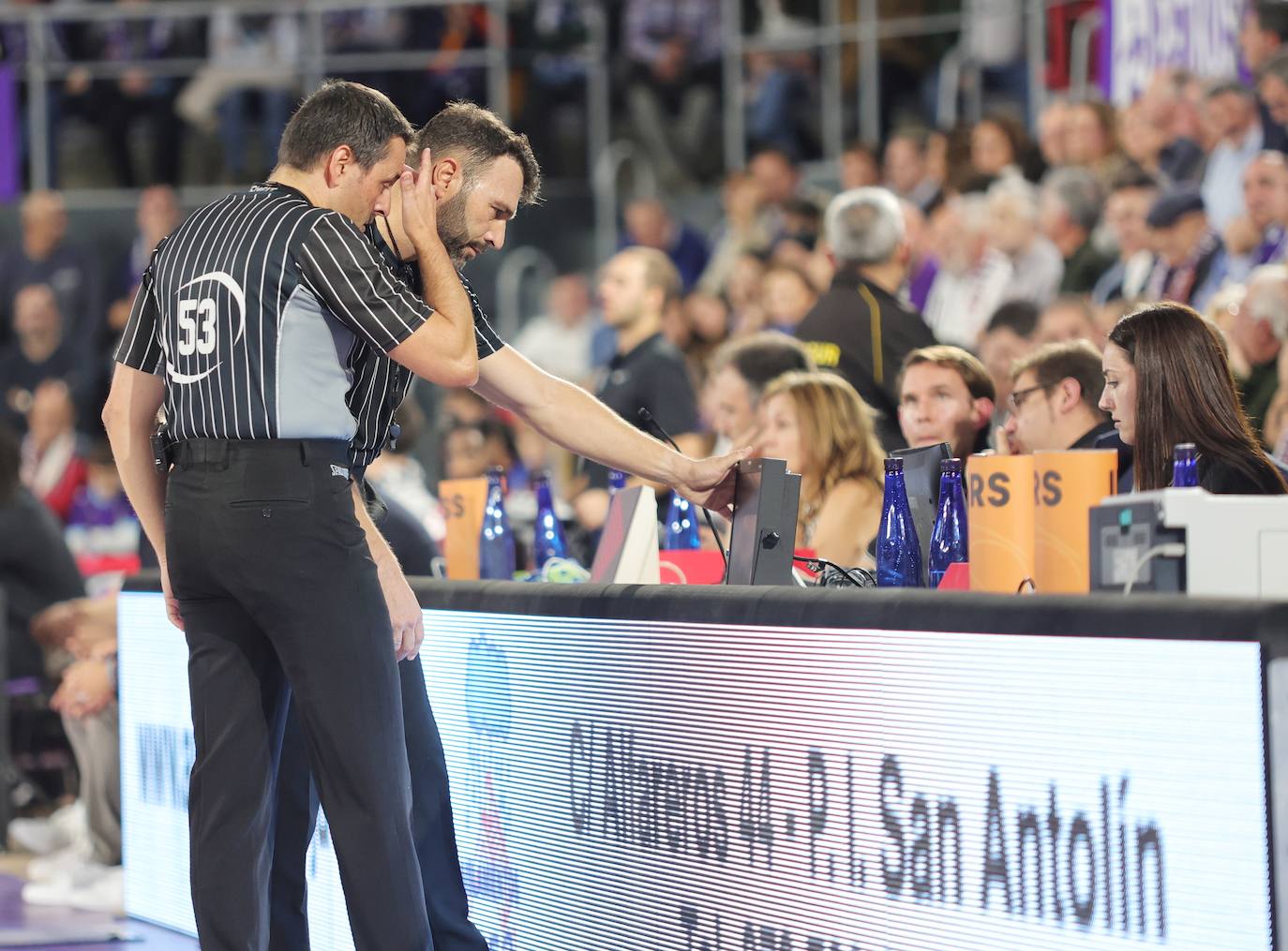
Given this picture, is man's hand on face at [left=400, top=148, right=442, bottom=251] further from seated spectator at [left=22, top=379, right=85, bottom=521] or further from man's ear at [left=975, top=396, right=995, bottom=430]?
seated spectator at [left=22, top=379, right=85, bottom=521]

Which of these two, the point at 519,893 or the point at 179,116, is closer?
the point at 519,893

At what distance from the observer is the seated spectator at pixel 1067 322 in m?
6.02

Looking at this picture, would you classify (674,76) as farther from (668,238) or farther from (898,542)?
(898,542)

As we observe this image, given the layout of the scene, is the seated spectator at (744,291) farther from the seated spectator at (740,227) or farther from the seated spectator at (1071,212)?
the seated spectator at (1071,212)

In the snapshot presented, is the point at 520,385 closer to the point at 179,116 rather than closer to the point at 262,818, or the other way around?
the point at 262,818

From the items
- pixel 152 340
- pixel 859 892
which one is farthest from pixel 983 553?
pixel 152 340

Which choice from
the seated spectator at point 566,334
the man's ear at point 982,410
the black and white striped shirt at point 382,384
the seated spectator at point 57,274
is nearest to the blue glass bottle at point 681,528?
the man's ear at point 982,410

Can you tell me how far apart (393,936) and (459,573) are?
1.39 meters

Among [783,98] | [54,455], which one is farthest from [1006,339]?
[54,455]

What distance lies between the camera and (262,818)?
10.1 ft

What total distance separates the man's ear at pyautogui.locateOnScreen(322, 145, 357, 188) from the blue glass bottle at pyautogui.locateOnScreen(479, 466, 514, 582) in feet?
4.28

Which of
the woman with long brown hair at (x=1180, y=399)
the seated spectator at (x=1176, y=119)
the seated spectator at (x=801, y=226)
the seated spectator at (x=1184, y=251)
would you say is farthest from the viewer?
the seated spectator at (x=801, y=226)

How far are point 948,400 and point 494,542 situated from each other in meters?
1.17

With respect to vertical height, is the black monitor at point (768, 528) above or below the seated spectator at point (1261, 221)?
below
